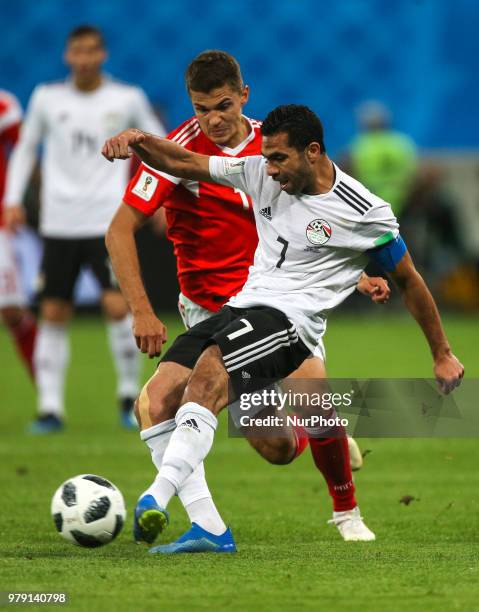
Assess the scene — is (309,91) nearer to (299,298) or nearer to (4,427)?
(4,427)

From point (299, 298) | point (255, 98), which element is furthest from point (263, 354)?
point (255, 98)

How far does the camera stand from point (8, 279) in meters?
9.59

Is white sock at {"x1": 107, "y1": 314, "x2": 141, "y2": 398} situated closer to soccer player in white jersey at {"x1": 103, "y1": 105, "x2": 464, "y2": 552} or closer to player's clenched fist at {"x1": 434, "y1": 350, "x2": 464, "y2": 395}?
soccer player in white jersey at {"x1": 103, "y1": 105, "x2": 464, "y2": 552}

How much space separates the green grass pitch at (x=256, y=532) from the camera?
168 inches

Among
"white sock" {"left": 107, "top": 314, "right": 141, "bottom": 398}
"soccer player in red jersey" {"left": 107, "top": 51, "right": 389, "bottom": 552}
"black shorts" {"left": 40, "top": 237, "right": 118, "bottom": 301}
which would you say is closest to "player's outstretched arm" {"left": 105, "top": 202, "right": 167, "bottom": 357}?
"soccer player in red jersey" {"left": 107, "top": 51, "right": 389, "bottom": 552}

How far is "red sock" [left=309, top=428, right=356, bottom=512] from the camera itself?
18.4 ft

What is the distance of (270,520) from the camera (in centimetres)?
615

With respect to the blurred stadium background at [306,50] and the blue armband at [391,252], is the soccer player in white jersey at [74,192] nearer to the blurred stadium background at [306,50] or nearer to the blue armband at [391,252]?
the blue armband at [391,252]

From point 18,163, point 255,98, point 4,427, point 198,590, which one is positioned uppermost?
point 255,98

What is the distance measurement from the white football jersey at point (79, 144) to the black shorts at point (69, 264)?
7 centimetres

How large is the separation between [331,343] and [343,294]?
9705 mm

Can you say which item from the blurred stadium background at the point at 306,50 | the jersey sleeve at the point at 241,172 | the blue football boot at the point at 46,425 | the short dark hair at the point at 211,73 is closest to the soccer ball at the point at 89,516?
the jersey sleeve at the point at 241,172

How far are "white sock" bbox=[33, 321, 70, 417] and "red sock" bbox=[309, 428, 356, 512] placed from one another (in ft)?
12.6

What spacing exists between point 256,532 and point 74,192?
4.23m
